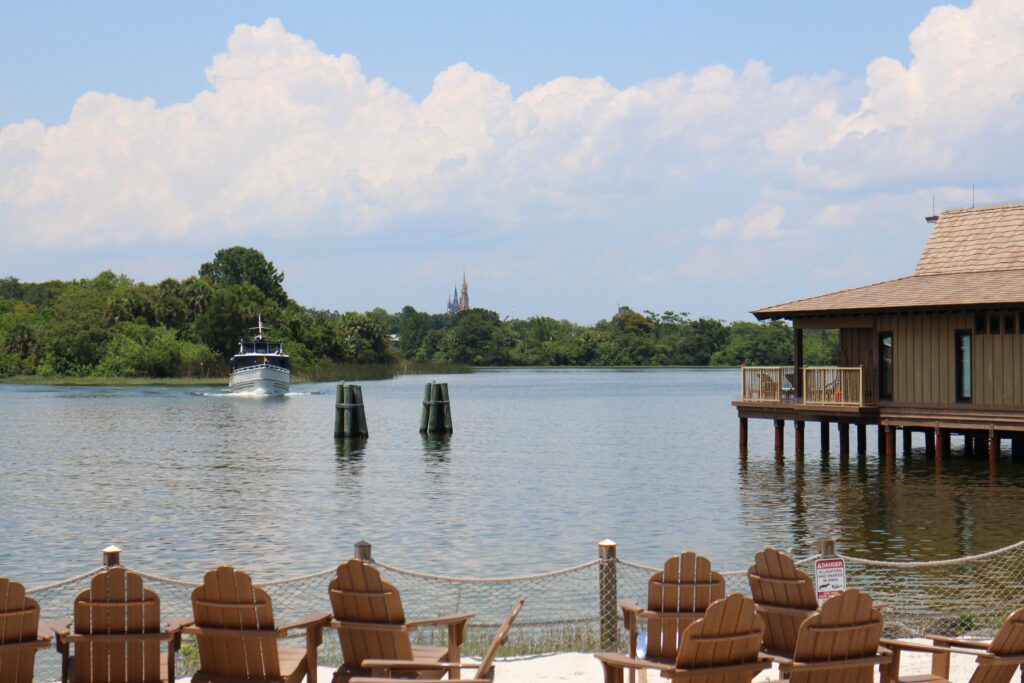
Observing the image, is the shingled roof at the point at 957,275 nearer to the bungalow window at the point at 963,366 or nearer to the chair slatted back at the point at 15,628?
the bungalow window at the point at 963,366

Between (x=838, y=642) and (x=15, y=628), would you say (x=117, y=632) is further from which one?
(x=838, y=642)

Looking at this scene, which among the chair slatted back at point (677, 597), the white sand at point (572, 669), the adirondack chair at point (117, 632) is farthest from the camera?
the white sand at point (572, 669)

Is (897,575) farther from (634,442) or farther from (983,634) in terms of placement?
(634,442)

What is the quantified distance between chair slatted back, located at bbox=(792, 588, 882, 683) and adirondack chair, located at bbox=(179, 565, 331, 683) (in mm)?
3241

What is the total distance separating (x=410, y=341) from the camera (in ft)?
652

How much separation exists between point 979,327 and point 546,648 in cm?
2396

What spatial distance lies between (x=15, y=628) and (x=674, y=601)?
4.38 metres

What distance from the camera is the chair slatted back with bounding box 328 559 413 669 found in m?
8.41

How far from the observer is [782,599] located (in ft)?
29.0

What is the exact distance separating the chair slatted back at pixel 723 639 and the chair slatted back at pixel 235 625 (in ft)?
8.79

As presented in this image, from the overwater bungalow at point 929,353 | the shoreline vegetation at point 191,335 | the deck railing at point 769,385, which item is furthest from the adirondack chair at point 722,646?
the shoreline vegetation at point 191,335

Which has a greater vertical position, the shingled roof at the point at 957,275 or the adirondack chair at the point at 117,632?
the shingled roof at the point at 957,275

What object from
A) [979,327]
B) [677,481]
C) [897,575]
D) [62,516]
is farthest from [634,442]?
[897,575]

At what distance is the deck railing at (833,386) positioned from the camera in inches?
1352
